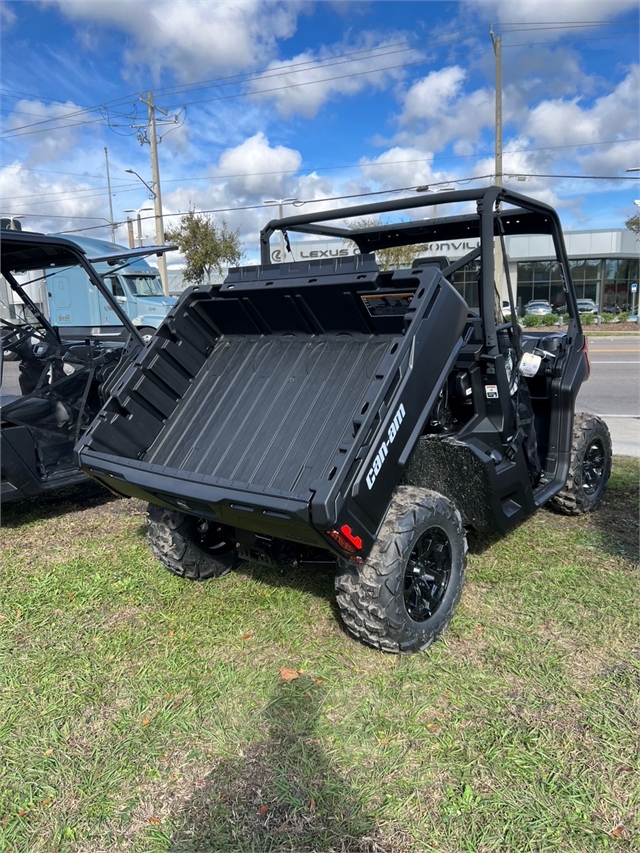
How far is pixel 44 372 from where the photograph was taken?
5.63 m

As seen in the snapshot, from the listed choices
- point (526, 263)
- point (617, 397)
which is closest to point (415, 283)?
point (617, 397)

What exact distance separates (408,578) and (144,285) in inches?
623

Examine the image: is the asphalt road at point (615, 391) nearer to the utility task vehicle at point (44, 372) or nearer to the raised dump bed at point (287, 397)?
the utility task vehicle at point (44, 372)

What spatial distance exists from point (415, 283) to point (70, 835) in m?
2.55

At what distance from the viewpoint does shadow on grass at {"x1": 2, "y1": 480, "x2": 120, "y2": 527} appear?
5.59m

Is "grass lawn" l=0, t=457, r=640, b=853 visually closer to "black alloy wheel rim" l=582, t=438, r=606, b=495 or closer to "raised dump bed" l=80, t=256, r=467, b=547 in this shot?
"raised dump bed" l=80, t=256, r=467, b=547

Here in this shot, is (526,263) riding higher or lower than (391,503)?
lower

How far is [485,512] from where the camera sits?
3646 millimetres

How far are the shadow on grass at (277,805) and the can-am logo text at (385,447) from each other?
1.08 metres

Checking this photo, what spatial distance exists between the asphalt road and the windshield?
441 inches

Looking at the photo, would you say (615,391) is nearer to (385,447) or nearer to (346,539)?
(385,447)

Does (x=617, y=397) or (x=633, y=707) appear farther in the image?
(x=617, y=397)

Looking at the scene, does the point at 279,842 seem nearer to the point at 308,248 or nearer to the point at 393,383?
the point at 393,383

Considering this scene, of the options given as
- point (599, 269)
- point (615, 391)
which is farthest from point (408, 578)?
point (599, 269)
